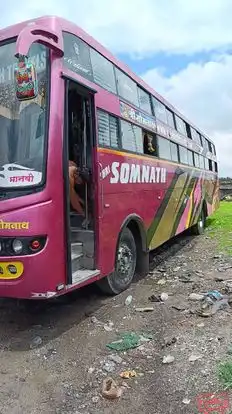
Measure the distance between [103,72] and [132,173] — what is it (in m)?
1.57

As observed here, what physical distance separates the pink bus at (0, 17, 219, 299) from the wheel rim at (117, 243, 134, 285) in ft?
0.05

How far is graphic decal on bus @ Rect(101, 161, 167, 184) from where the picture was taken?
234 inches

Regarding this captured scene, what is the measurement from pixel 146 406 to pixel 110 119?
3.74 m

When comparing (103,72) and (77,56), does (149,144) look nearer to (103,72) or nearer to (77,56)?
(103,72)

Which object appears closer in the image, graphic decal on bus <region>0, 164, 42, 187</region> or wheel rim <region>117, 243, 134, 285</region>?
graphic decal on bus <region>0, 164, 42, 187</region>

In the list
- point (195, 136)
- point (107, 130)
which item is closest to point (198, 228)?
point (195, 136)

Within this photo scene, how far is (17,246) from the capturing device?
4.44m

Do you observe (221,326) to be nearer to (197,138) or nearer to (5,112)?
(5,112)

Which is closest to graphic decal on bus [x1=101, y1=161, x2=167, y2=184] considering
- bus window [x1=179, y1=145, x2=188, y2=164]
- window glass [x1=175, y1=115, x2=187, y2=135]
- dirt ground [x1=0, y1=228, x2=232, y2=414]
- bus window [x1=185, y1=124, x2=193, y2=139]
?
dirt ground [x1=0, y1=228, x2=232, y2=414]

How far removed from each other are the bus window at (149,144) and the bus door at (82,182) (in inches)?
75.5

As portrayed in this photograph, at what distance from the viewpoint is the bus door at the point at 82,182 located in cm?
541

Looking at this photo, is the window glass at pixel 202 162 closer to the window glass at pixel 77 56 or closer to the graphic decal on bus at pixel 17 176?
the window glass at pixel 77 56

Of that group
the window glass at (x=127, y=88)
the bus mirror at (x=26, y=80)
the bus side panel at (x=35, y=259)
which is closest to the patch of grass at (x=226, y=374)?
the bus side panel at (x=35, y=259)

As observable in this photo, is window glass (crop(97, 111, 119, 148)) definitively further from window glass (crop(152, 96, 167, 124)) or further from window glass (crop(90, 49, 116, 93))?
window glass (crop(152, 96, 167, 124))
